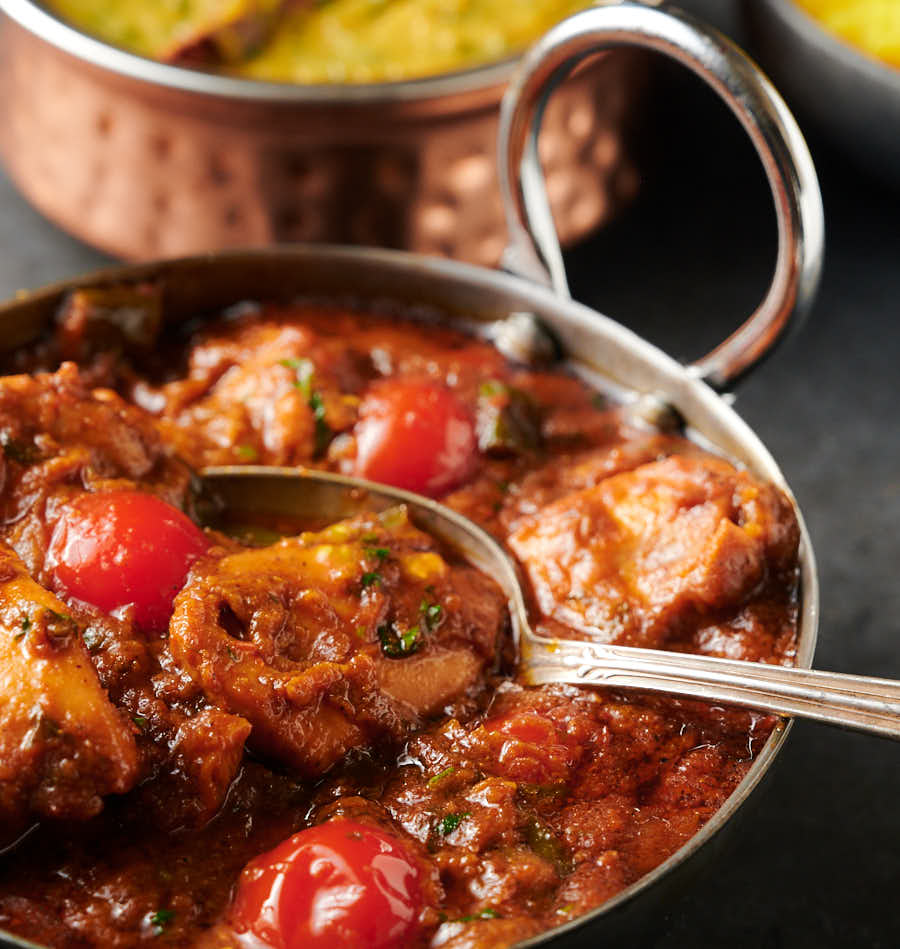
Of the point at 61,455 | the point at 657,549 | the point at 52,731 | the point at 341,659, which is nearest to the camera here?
the point at 52,731

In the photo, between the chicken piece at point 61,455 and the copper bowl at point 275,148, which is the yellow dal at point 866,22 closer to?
the copper bowl at point 275,148

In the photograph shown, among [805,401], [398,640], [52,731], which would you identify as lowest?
[805,401]

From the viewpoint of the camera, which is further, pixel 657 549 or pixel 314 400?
pixel 314 400

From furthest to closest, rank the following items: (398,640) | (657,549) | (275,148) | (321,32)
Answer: (321,32), (275,148), (657,549), (398,640)

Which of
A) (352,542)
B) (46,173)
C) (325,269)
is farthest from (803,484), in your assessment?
(46,173)

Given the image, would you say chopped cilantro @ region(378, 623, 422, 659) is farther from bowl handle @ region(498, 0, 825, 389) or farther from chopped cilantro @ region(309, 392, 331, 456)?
bowl handle @ region(498, 0, 825, 389)

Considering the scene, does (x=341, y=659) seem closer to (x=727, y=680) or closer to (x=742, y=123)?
(x=727, y=680)

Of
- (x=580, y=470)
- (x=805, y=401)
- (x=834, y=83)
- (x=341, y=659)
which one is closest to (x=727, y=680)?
(x=341, y=659)
